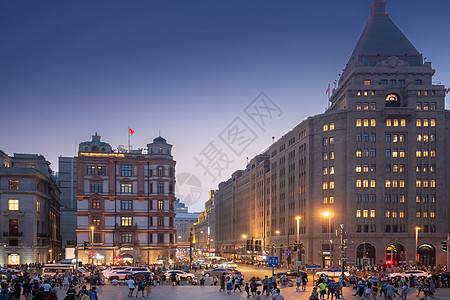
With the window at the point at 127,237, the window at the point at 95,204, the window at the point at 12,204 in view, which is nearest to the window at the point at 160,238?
the window at the point at 127,237

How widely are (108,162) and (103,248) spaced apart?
638 inches

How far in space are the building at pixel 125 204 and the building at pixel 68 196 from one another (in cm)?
6837

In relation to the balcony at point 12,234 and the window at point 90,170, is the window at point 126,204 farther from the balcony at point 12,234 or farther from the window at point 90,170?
the balcony at point 12,234

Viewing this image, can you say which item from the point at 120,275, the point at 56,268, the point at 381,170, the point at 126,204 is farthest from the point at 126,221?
the point at 381,170

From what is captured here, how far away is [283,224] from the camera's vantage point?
136m

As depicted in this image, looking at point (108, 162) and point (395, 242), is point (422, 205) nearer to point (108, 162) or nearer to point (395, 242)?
point (395, 242)

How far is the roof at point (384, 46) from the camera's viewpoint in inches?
4766

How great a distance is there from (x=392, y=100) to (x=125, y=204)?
62479 mm

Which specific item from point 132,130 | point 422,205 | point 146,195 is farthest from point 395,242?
point 132,130

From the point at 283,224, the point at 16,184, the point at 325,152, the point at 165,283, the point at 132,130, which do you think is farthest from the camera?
the point at 283,224

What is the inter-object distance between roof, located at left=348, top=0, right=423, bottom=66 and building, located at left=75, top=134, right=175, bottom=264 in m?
53.3

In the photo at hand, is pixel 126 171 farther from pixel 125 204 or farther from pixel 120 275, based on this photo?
pixel 120 275

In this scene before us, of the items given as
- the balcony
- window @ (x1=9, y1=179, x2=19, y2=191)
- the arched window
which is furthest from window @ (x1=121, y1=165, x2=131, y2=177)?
the arched window

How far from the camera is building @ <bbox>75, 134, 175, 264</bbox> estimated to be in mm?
99125
